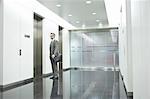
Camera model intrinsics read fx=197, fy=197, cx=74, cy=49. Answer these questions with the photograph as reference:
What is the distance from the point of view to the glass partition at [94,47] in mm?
15805

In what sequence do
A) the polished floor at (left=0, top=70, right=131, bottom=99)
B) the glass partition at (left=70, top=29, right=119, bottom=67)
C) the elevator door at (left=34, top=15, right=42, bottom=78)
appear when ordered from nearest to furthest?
the polished floor at (left=0, top=70, right=131, bottom=99) < the elevator door at (left=34, top=15, right=42, bottom=78) < the glass partition at (left=70, top=29, right=119, bottom=67)

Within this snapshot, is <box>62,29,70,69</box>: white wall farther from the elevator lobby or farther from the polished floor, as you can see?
the polished floor

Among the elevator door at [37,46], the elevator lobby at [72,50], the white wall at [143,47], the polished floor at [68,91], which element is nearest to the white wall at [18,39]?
the elevator lobby at [72,50]

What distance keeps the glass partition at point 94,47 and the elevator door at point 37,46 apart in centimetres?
628

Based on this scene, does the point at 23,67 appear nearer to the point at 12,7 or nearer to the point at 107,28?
the point at 12,7

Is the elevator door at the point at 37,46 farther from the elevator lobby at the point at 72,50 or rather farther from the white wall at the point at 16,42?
the white wall at the point at 16,42

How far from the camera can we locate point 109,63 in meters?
15.7

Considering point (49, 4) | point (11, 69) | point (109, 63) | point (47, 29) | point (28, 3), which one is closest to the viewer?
point (11, 69)

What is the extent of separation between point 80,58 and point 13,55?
30.9 ft

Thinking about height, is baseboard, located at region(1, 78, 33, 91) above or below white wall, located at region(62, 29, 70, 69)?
below

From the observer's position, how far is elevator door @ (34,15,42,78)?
9.68 metres

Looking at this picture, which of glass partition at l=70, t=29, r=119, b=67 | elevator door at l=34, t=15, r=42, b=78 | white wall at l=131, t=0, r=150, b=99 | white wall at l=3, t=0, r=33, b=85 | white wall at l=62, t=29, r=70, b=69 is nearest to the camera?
white wall at l=131, t=0, r=150, b=99

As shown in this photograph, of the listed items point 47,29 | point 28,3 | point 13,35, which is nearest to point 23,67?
point 13,35

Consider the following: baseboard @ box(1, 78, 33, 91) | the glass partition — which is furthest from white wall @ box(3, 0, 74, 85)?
the glass partition
